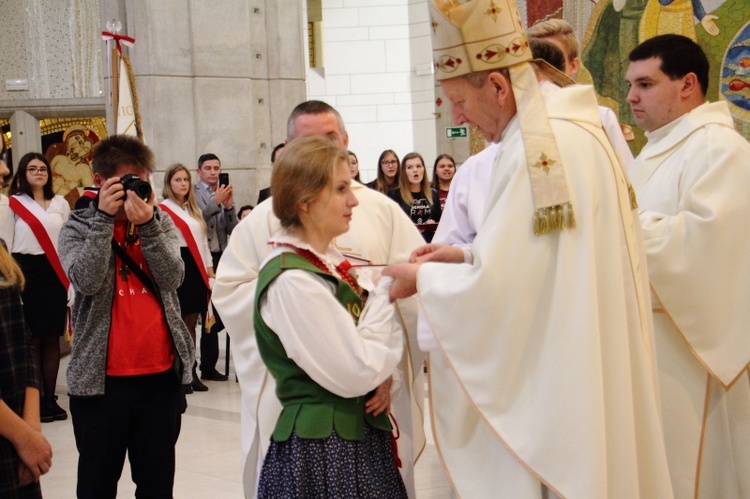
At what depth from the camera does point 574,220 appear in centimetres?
204

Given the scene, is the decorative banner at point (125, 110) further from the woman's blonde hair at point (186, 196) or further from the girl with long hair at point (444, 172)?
the girl with long hair at point (444, 172)

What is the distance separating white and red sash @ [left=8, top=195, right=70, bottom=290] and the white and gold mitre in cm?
501

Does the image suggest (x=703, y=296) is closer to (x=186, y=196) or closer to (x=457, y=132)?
(x=186, y=196)

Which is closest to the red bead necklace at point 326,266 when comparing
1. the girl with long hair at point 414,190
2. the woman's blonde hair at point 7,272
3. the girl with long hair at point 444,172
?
the woman's blonde hair at point 7,272

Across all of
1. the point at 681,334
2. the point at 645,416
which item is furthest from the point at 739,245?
the point at 645,416

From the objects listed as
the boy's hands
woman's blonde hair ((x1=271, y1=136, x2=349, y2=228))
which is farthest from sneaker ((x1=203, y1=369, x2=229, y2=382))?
woman's blonde hair ((x1=271, y1=136, x2=349, y2=228))

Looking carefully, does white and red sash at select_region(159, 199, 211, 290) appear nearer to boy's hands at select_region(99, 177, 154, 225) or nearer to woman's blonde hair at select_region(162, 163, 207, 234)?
woman's blonde hair at select_region(162, 163, 207, 234)

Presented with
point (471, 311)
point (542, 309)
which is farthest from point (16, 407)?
point (542, 309)

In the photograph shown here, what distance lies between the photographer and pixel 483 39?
2.19 m

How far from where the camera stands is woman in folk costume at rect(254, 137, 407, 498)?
87.9 inches

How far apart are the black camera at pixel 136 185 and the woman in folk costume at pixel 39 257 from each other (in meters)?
3.70

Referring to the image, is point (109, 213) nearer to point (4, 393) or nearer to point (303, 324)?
point (4, 393)

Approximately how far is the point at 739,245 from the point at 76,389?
2299 millimetres

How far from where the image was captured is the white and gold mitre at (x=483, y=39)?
2.19m
